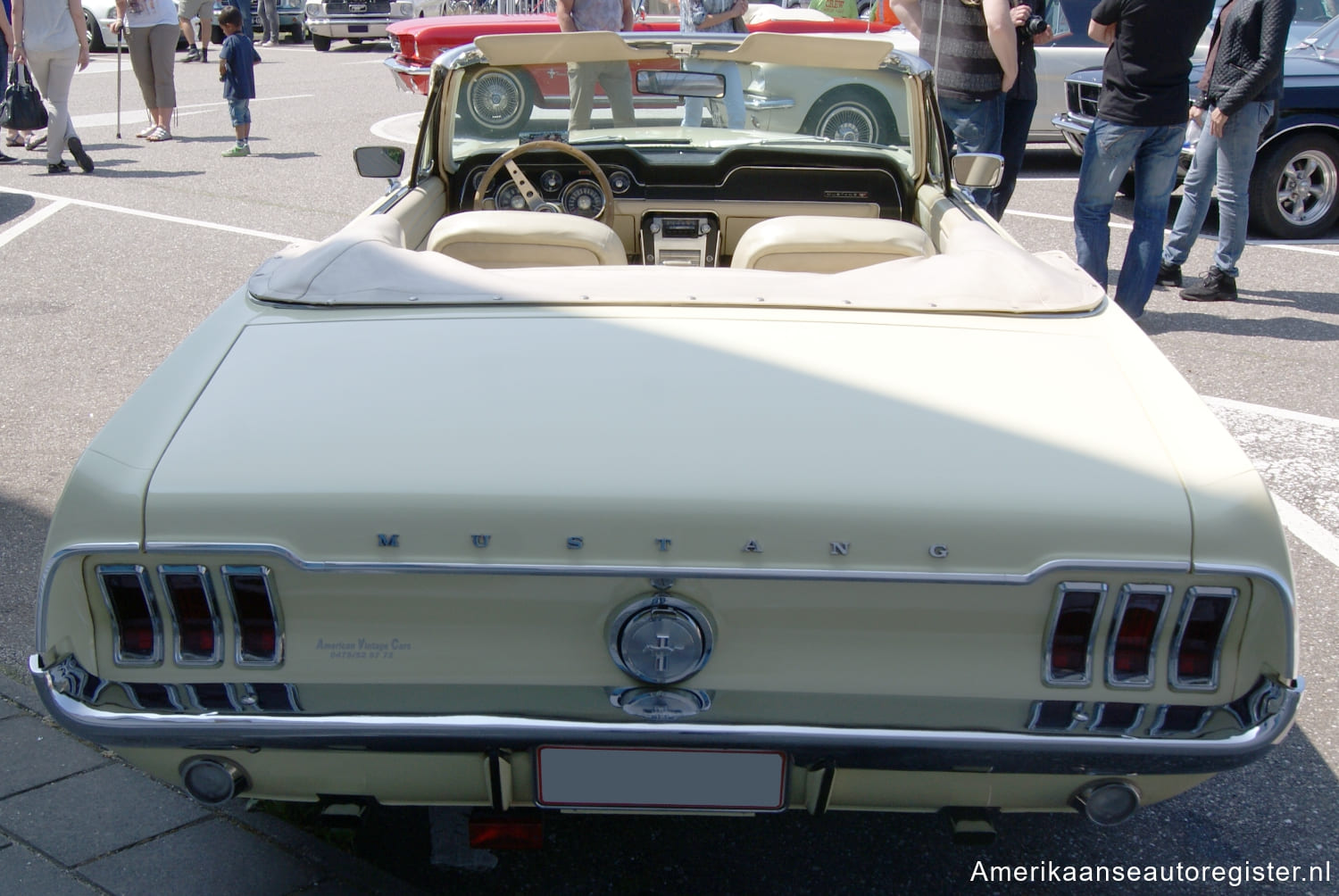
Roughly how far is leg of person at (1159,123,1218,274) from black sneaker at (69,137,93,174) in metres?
8.38

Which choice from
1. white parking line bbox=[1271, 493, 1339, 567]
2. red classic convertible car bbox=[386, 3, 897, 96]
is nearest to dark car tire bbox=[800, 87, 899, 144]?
white parking line bbox=[1271, 493, 1339, 567]

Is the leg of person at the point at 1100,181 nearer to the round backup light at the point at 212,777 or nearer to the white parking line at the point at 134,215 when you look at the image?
the white parking line at the point at 134,215

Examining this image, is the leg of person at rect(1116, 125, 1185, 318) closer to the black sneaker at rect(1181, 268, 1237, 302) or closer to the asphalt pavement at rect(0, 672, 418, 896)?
the black sneaker at rect(1181, 268, 1237, 302)

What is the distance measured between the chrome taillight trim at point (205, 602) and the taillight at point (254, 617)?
3cm

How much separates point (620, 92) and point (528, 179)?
0.52m

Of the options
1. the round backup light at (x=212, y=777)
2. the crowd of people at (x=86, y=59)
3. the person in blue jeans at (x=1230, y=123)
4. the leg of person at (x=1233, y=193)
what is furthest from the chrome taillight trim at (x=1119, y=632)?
the crowd of people at (x=86, y=59)

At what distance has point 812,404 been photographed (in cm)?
197

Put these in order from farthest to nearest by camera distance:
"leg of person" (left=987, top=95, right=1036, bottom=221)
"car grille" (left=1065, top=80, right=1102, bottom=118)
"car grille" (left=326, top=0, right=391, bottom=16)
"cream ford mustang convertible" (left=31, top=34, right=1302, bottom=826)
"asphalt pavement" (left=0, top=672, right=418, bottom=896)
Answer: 1. "car grille" (left=326, top=0, right=391, bottom=16)
2. "car grille" (left=1065, top=80, right=1102, bottom=118)
3. "leg of person" (left=987, top=95, right=1036, bottom=221)
4. "asphalt pavement" (left=0, top=672, right=418, bottom=896)
5. "cream ford mustang convertible" (left=31, top=34, right=1302, bottom=826)

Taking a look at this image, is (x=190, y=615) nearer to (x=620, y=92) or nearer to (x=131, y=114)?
(x=620, y=92)

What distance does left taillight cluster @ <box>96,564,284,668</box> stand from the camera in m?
1.78

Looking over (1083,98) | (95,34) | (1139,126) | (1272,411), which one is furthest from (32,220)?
(95,34)

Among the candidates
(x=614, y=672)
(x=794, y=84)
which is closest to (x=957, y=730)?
(x=614, y=672)

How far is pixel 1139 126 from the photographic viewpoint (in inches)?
217

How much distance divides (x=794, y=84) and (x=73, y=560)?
2.92 metres
